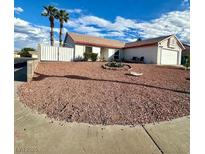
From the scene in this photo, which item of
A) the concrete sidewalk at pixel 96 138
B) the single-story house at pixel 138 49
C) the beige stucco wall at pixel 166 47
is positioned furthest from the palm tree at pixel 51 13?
the concrete sidewalk at pixel 96 138

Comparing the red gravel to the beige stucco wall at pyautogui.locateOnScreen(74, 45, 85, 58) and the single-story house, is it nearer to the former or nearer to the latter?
the beige stucco wall at pyautogui.locateOnScreen(74, 45, 85, 58)

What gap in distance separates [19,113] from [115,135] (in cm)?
294

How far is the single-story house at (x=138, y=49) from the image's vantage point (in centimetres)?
2111

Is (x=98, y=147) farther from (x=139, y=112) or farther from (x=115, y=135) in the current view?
(x=139, y=112)

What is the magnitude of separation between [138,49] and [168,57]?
14.5ft

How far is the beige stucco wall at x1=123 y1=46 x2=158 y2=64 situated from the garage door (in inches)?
54.8

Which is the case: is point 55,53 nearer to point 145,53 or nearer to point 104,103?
point 145,53

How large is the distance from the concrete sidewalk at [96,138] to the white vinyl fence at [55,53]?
1401cm

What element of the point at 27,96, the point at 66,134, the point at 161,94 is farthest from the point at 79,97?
the point at 161,94

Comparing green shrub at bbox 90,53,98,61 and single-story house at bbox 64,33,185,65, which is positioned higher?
single-story house at bbox 64,33,185,65

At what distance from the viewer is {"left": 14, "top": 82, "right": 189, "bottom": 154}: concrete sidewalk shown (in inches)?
118

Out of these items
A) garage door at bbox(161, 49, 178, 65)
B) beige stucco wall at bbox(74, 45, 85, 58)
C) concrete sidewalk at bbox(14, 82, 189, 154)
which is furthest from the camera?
garage door at bbox(161, 49, 178, 65)

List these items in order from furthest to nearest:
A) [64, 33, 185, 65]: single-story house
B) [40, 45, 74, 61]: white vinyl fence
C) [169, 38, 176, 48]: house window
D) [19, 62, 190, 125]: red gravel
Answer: [169, 38, 176, 48]: house window → [64, 33, 185, 65]: single-story house → [40, 45, 74, 61]: white vinyl fence → [19, 62, 190, 125]: red gravel

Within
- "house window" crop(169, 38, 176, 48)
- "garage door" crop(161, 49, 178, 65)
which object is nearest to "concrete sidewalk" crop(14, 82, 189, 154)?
"garage door" crop(161, 49, 178, 65)
